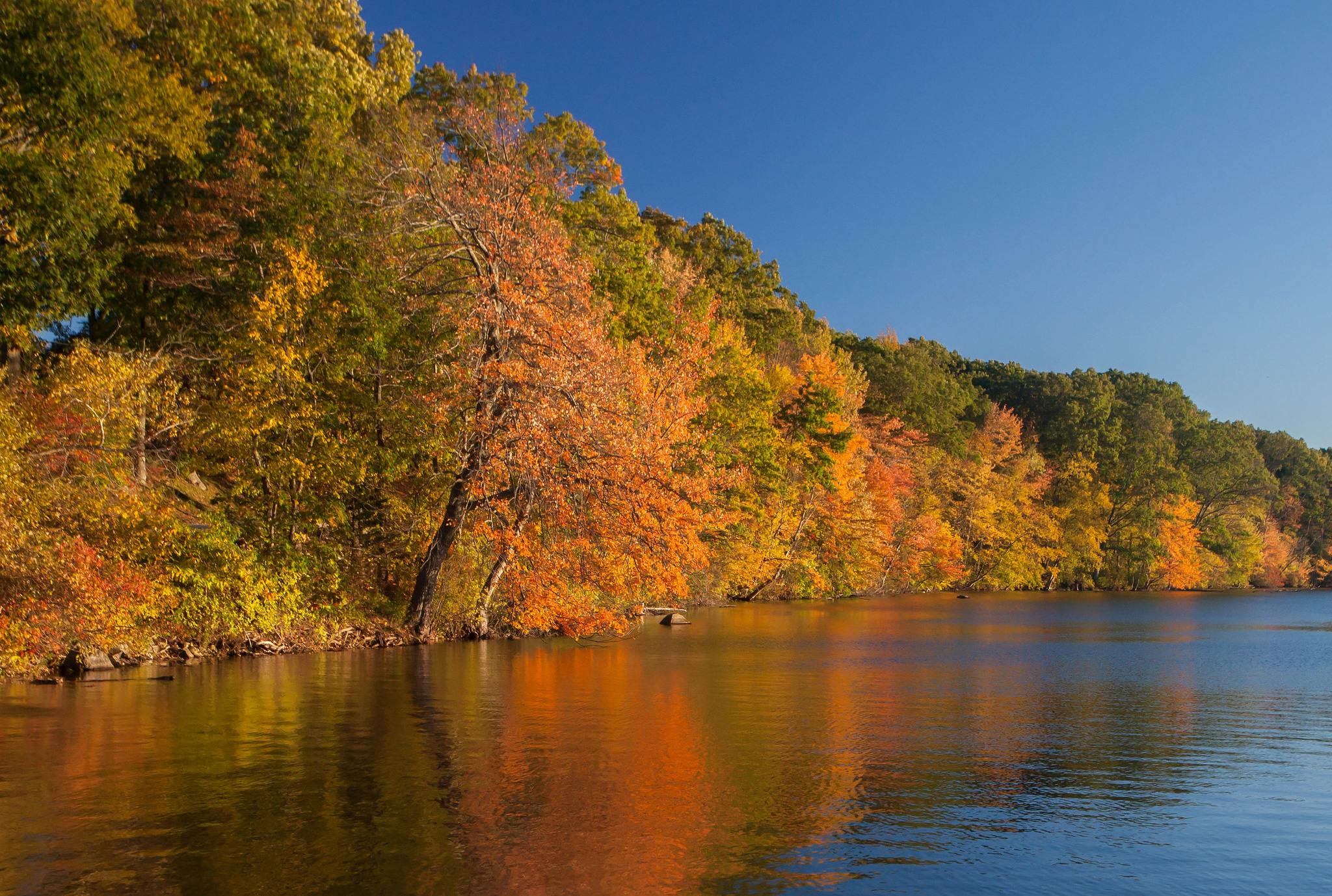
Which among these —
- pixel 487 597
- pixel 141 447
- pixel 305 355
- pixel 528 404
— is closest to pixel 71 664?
pixel 141 447

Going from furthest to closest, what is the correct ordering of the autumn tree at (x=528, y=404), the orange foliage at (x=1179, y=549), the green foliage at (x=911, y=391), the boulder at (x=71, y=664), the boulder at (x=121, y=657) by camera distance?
the orange foliage at (x=1179, y=549) < the green foliage at (x=911, y=391) < the autumn tree at (x=528, y=404) < the boulder at (x=121, y=657) < the boulder at (x=71, y=664)

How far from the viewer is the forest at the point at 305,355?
63.0 ft

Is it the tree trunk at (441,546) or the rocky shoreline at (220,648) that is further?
the tree trunk at (441,546)

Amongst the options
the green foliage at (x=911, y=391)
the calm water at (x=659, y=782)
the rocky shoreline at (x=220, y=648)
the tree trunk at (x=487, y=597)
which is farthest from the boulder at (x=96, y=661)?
the green foliage at (x=911, y=391)

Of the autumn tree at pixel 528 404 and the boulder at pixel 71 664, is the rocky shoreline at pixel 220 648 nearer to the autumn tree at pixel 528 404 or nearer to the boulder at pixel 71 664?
the boulder at pixel 71 664

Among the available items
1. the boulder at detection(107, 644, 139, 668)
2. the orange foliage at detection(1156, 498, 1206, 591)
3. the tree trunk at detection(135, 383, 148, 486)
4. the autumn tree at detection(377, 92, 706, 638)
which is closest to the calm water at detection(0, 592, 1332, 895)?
the boulder at detection(107, 644, 139, 668)

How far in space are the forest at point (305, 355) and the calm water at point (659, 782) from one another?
3468 millimetres

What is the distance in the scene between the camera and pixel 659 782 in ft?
35.1

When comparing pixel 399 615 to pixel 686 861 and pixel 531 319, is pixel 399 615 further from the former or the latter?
pixel 686 861

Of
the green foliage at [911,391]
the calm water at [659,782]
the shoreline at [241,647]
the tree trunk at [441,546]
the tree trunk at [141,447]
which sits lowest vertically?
the calm water at [659,782]

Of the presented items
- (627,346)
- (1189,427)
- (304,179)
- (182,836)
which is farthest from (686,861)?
(1189,427)

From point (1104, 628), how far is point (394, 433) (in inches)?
1136

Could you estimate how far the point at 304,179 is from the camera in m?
25.5

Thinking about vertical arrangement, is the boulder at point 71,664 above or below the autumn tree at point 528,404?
below
